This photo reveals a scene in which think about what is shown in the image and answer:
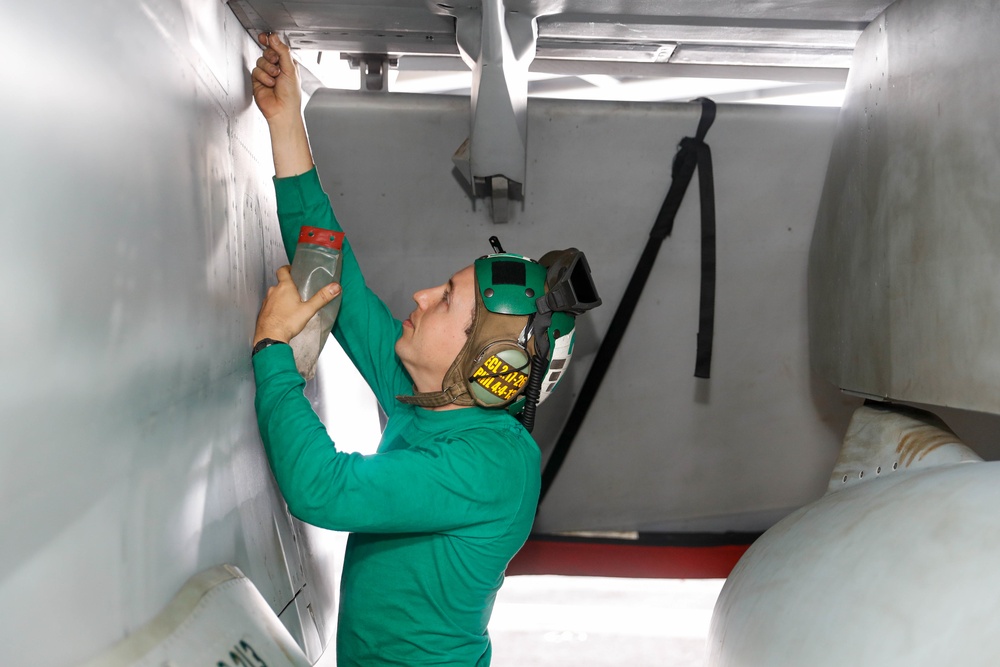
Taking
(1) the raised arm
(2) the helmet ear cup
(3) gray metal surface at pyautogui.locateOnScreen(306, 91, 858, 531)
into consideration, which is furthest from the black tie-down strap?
(1) the raised arm

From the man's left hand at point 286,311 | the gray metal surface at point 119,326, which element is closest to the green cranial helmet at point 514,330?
the man's left hand at point 286,311

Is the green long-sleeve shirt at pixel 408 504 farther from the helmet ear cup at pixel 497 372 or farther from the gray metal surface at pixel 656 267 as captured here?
the gray metal surface at pixel 656 267

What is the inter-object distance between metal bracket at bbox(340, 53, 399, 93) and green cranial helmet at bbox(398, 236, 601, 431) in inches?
32.2

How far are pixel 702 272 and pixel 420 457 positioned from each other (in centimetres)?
113

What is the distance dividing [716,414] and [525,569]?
69 centimetres

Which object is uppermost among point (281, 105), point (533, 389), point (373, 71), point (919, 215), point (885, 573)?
point (373, 71)

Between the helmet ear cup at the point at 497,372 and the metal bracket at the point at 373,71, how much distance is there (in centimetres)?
96

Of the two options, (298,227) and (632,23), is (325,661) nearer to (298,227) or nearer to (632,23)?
(298,227)

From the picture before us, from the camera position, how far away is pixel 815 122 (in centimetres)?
200

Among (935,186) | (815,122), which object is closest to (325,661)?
(935,186)

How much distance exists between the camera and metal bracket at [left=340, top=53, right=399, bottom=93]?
77.9 inches

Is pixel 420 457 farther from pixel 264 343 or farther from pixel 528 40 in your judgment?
pixel 528 40

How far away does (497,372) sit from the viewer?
4.25 feet

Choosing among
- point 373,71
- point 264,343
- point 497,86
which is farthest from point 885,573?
point 373,71
